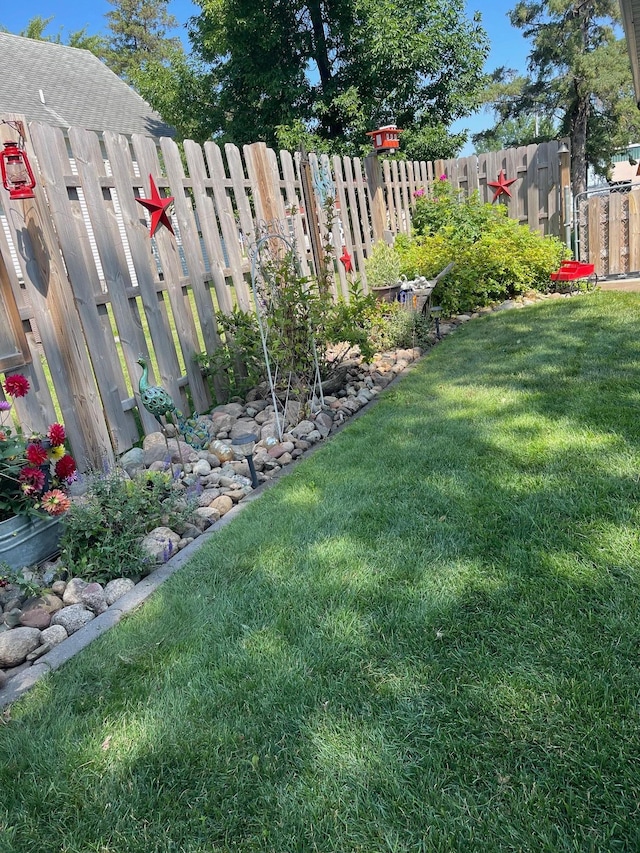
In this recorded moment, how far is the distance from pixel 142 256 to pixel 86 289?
0.59 m

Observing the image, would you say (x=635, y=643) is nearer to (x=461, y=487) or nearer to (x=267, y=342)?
(x=461, y=487)

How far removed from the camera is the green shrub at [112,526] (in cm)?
247

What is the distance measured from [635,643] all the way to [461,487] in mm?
1096

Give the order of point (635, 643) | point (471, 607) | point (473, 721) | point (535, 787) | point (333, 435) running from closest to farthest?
point (535, 787)
point (473, 721)
point (635, 643)
point (471, 607)
point (333, 435)

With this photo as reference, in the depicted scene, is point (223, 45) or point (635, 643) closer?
point (635, 643)

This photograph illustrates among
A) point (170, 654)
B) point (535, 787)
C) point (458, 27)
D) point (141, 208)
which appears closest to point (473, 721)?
point (535, 787)

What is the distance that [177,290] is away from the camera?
417 centimetres

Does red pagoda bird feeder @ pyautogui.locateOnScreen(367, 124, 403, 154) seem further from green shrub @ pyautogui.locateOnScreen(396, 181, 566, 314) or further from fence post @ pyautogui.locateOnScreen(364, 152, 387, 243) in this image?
green shrub @ pyautogui.locateOnScreen(396, 181, 566, 314)

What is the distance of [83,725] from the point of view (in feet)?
5.44

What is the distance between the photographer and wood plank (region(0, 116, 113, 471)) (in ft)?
10.4

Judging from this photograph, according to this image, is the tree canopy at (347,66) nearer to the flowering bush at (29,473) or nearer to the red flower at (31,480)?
the flowering bush at (29,473)

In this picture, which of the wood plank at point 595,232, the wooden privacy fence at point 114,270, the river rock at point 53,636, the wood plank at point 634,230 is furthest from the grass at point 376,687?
the wood plank at point 595,232

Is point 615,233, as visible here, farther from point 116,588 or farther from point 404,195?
point 116,588

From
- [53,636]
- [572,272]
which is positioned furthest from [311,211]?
[53,636]
